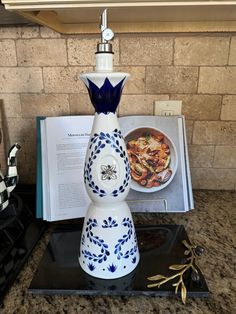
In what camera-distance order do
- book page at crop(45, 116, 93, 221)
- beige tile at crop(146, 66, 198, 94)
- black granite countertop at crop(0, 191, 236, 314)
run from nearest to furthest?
black granite countertop at crop(0, 191, 236, 314) → book page at crop(45, 116, 93, 221) → beige tile at crop(146, 66, 198, 94)

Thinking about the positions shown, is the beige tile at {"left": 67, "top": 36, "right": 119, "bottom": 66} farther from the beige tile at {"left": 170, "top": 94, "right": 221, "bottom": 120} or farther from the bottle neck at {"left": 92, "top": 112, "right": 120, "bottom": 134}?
the bottle neck at {"left": 92, "top": 112, "right": 120, "bottom": 134}

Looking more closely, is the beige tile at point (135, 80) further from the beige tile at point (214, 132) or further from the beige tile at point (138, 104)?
the beige tile at point (214, 132)

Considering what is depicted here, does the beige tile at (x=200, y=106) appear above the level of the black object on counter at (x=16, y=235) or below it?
above

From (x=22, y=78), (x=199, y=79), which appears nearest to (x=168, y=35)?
(x=199, y=79)

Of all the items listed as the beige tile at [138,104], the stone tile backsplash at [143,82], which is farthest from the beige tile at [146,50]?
the beige tile at [138,104]

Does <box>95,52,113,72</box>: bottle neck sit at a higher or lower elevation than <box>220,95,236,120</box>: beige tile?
higher

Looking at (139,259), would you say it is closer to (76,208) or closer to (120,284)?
(120,284)

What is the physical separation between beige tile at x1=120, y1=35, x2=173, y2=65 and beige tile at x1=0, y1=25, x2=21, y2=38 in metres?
0.34

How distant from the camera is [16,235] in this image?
2.30 feet

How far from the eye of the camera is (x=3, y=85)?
94 centimetres

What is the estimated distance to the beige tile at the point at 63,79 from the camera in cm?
92

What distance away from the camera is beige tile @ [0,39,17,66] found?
0.90 m

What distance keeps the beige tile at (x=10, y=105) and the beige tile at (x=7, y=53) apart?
0.11m

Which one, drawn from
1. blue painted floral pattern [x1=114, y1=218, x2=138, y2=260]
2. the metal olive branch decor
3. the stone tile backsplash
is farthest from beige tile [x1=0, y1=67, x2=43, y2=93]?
the metal olive branch decor
